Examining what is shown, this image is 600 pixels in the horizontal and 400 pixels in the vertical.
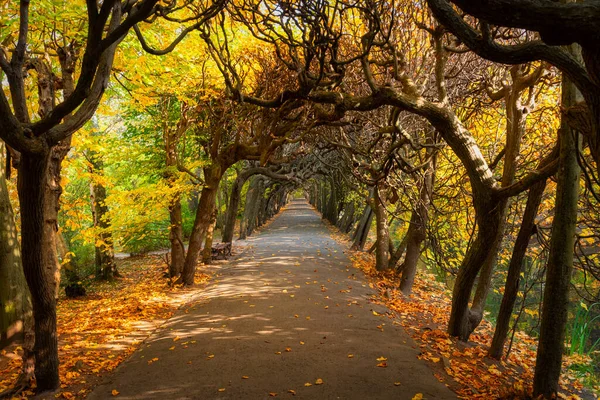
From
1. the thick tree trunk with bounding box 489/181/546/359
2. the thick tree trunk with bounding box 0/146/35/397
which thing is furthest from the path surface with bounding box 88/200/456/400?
the thick tree trunk with bounding box 0/146/35/397

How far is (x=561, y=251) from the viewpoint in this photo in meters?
4.74

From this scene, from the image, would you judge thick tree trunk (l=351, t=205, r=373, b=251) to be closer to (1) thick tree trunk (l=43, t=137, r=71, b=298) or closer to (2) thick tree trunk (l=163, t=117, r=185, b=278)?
(2) thick tree trunk (l=163, t=117, r=185, b=278)

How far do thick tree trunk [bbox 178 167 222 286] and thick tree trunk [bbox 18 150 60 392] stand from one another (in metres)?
6.98

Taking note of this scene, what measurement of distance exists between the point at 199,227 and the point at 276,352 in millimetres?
6345

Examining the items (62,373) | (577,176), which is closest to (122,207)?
(62,373)

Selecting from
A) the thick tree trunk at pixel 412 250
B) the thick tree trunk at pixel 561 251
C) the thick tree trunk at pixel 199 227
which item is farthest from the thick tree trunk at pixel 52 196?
the thick tree trunk at pixel 412 250

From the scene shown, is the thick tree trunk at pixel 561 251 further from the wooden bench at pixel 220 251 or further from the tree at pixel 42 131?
the wooden bench at pixel 220 251

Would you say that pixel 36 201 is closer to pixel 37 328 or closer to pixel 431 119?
pixel 37 328

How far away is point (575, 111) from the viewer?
3.98 metres

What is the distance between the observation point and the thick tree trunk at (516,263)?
6176 mm

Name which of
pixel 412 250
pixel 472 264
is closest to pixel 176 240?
pixel 412 250

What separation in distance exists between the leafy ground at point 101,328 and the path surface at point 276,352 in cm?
34

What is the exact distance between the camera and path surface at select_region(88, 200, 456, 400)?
5.32 m

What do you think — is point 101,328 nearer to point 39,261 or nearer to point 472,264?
point 39,261
